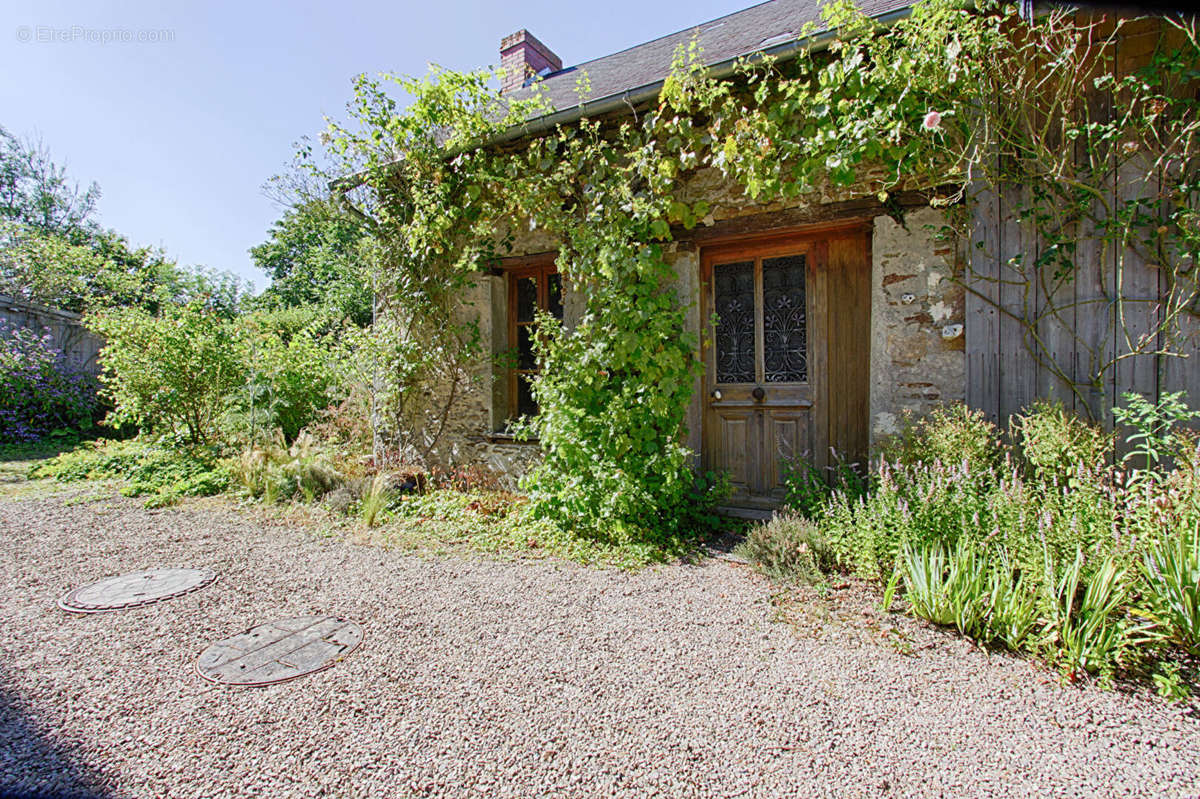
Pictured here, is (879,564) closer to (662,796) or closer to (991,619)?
(991,619)

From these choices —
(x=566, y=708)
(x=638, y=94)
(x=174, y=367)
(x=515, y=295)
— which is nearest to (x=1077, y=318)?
(x=638, y=94)

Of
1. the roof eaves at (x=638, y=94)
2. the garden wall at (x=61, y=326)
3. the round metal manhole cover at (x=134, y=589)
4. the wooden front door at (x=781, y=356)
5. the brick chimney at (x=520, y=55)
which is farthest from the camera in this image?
the garden wall at (x=61, y=326)

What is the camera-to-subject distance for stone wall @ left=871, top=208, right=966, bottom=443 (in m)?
3.71

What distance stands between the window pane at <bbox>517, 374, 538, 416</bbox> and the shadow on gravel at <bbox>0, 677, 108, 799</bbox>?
3985mm

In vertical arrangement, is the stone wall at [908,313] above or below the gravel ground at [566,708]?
above

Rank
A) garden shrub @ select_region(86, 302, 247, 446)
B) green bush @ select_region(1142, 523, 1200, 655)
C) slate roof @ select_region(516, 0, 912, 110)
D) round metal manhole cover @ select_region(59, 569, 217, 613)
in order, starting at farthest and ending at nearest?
garden shrub @ select_region(86, 302, 247, 446) → slate roof @ select_region(516, 0, 912, 110) → round metal manhole cover @ select_region(59, 569, 217, 613) → green bush @ select_region(1142, 523, 1200, 655)

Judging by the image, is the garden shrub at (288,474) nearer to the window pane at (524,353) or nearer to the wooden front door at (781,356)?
the window pane at (524,353)

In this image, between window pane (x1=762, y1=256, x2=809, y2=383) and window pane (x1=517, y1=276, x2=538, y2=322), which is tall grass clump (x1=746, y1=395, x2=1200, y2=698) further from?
window pane (x1=517, y1=276, x2=538, y2=322)

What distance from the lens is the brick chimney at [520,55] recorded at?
8055 mm

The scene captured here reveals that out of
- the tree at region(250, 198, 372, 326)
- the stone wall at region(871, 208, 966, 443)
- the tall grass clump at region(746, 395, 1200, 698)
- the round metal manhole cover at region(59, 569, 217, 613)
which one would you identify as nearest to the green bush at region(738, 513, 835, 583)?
the tall grass clump at region(746, 395, 1200, 698)

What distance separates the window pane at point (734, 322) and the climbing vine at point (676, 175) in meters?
0.43

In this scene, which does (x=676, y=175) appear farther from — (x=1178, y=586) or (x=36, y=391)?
(x=36, y=391)

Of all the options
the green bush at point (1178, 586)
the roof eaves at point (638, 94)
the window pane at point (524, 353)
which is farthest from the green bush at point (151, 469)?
the green bush at point (1178, 586)

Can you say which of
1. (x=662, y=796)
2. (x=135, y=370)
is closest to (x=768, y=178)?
(x=662, y=796)
